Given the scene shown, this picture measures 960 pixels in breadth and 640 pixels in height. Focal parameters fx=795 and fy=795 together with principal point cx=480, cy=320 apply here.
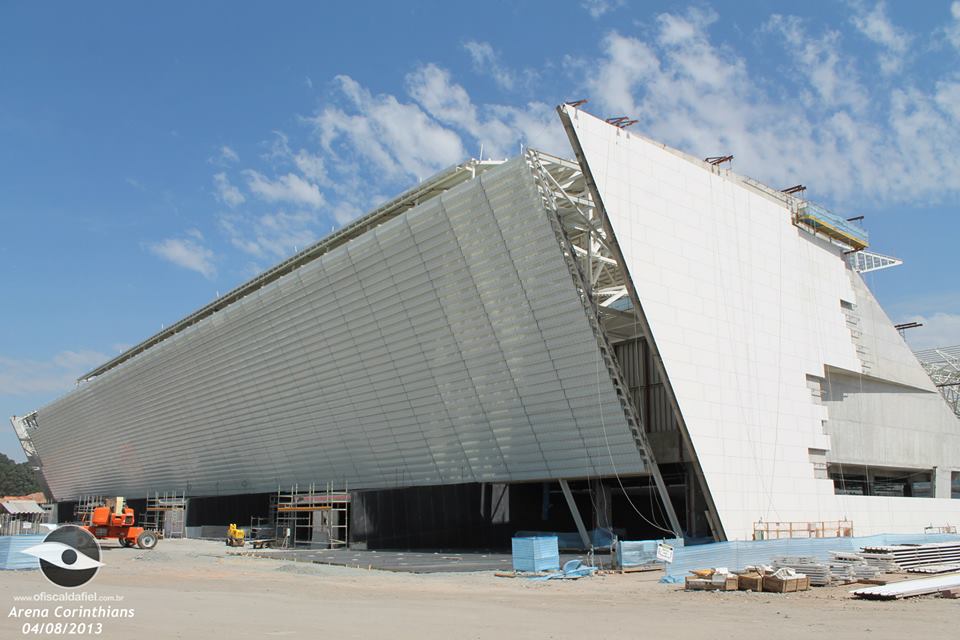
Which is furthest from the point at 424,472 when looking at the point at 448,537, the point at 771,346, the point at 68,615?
the point at 68,615

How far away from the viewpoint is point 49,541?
24.4 meters

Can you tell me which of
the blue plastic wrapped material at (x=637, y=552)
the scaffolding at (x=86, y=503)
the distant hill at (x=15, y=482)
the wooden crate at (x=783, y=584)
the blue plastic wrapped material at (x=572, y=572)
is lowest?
the distant hill at (x=15, y=482)

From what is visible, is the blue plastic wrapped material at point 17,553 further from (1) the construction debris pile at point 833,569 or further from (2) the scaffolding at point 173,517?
(2) the scaffolding at point 173,517

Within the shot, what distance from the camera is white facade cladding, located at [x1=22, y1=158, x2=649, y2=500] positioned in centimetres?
3359

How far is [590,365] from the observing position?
109ft

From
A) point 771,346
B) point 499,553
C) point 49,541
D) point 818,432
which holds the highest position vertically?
point 771,346

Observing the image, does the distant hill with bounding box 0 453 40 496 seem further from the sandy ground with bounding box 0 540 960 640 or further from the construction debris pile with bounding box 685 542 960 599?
the construction debris pile with bounding box 685 542 960 599

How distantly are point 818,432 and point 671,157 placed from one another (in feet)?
49.9

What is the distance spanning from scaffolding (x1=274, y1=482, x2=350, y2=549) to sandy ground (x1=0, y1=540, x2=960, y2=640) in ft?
58.1

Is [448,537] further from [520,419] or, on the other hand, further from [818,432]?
[818,432]

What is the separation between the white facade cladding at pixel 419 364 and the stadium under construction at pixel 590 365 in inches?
5.0

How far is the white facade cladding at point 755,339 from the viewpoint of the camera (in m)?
32.1

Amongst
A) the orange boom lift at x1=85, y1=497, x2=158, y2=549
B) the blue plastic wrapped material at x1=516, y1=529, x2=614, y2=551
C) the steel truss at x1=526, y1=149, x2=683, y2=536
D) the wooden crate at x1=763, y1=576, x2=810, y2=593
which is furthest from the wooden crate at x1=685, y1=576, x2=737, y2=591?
the orange boom lift at x1=85, y1=497, x2=158, y2=549

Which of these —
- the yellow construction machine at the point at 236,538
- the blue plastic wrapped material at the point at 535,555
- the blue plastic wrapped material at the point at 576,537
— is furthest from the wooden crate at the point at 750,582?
the yellow construction machine at the point at 236,538
